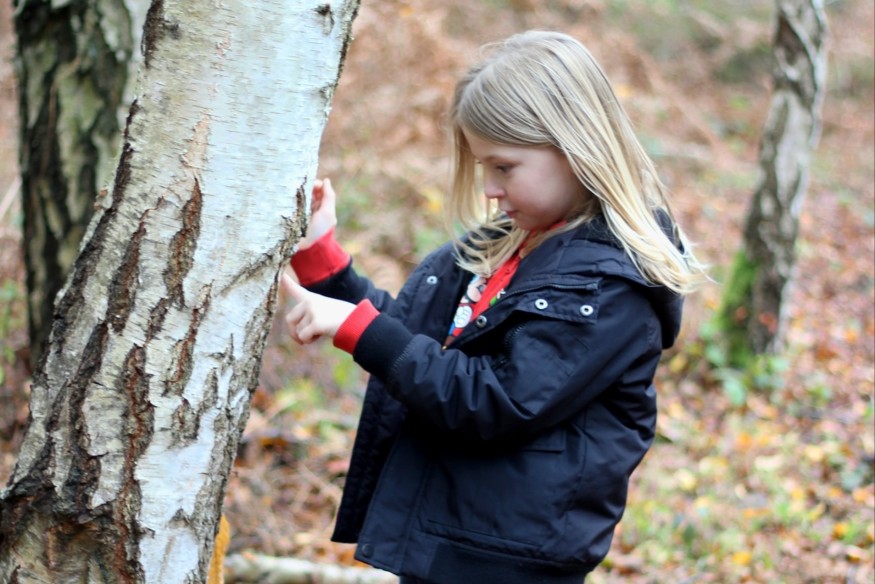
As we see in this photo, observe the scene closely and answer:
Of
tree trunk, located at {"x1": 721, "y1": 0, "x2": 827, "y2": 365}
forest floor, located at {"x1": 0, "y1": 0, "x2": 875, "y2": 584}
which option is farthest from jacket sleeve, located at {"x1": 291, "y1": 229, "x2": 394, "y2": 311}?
tree trunk, located at {"x1": 721, "y1": 0, "x2": 827, "y2": 365}

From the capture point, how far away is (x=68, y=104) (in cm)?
312

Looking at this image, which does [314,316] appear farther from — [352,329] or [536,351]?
[536,351]

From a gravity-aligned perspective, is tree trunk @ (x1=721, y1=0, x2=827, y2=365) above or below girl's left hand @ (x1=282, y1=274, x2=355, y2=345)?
above

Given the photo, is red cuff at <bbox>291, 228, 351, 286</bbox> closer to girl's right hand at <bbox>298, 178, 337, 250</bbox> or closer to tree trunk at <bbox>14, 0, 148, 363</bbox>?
girl's right hand at <bbox>298, 178, 337, 250</bbox>

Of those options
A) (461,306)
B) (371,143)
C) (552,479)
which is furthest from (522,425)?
(371,143)

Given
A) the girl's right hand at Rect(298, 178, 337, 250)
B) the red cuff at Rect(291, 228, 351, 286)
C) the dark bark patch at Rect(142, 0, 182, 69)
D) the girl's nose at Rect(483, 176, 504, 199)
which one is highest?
the dark bark patch at Rect(142, 0, 182, 69)

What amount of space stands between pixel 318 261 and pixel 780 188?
3856mm

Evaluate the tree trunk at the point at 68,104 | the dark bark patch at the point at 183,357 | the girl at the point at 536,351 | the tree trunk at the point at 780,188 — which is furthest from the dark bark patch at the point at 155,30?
the tree trunk at the point at 780,188

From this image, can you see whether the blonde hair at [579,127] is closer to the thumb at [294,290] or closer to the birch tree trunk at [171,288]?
the birch tree trunk at [171,288]

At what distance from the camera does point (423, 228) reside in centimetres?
616

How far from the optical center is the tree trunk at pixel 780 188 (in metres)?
5.09

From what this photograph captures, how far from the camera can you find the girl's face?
204cm

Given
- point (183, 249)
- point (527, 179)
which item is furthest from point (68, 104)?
point (527, 179)

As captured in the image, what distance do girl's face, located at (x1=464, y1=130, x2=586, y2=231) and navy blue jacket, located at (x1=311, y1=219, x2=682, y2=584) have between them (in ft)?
0.30
